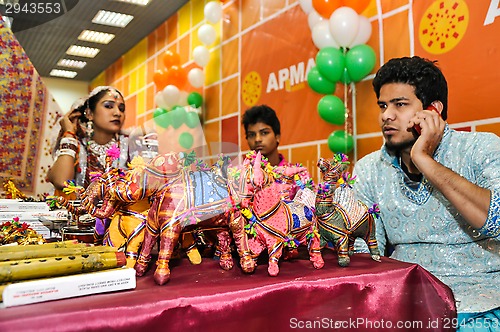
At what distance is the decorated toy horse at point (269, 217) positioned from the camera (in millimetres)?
854

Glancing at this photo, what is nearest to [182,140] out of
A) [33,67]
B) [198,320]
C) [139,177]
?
[139,177]

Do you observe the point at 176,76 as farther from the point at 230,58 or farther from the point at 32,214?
the point at 32,214

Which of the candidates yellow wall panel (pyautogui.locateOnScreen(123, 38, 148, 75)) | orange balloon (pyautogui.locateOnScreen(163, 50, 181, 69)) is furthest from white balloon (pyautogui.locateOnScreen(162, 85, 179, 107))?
yellow wall panel (pyautogui.locateOnScreen(123, 38, 148, 75))

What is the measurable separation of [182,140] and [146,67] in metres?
4.43

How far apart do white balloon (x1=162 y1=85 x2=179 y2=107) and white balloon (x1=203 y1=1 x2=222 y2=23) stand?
858 millimetres

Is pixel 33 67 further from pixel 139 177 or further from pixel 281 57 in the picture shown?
pixel 281 57

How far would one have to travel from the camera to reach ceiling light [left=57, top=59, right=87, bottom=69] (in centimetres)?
189

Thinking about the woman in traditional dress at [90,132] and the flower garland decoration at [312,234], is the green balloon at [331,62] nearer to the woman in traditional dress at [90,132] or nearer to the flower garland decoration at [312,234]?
the woman in traditional dress at [90,132]

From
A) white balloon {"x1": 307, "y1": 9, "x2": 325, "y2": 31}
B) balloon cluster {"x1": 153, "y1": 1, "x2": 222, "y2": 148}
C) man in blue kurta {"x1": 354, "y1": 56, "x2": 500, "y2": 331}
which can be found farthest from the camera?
balloon cluster {"x1": 153, "y1": 1, "x2": 222, "y2": 148}

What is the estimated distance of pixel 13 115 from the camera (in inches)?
76.4

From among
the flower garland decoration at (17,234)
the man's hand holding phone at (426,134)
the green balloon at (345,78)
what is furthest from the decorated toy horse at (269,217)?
the green balloon at (345,78)

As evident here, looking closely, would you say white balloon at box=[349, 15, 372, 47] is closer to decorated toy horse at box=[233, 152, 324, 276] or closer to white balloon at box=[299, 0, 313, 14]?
white balloon at box=[299, 0, 313, 14]

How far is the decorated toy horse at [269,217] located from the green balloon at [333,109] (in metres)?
1.92

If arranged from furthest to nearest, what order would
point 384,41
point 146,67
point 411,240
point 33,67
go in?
point 146,67 < point 384,41 < point 33,67 < point 411,240
